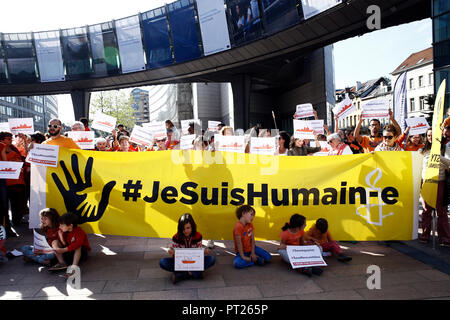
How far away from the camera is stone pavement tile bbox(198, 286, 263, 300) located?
134 inches

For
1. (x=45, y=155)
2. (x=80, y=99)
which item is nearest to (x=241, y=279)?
(x=45, y=155)

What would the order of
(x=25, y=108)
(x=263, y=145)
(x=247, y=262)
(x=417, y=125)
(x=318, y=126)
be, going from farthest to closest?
(x=25, y=108)
(x=318, y=126)
(x=417, y=125)
(x=263, y=145)
(x=247, y=262)

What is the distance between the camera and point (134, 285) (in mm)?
3730

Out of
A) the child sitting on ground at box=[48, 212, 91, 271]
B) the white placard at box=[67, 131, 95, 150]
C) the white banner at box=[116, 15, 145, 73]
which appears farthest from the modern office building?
the child sitting on ground at box=[48, 212, 91, 271]

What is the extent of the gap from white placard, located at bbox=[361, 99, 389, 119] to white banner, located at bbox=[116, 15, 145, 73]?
17.0 meters

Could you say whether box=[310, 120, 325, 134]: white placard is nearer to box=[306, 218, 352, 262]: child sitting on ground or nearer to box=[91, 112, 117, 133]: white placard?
box=[306, 218, 352, 262]: child sitting on ground

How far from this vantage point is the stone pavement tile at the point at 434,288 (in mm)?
3389

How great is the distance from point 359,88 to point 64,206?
10141 centimetres

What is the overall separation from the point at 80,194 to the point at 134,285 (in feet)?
Answer: 5.75

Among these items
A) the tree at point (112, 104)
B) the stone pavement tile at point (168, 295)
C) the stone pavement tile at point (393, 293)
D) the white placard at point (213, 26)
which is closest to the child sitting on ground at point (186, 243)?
the stone pavement tile at point (168, 295)

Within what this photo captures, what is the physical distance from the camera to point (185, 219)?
13.0 feet

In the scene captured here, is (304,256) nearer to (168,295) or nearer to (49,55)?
(168,295)
